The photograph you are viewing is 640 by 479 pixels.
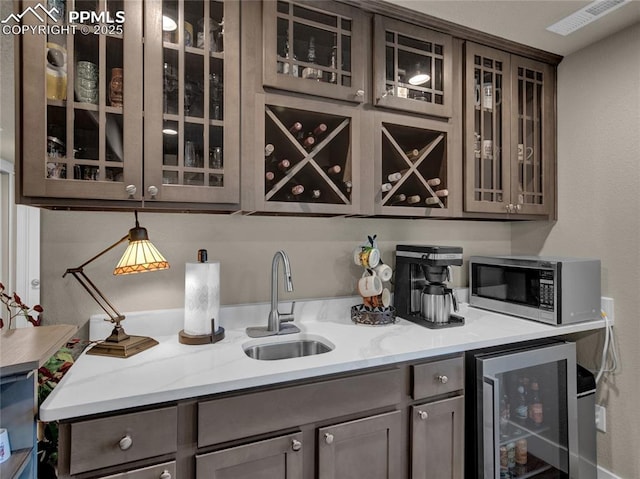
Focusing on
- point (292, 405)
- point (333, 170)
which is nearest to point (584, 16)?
point (333, 170)

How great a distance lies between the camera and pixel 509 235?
2.53 meters

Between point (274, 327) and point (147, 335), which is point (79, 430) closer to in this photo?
point (147, 335)

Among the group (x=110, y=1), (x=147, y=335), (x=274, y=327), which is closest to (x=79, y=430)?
(x=147, y=335)

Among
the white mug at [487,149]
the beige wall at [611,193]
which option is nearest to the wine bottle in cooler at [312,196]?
the white mug at [487,149]

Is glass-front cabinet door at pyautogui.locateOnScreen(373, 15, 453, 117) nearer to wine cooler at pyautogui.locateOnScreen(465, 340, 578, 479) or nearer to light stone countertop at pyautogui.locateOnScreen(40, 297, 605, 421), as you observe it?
light stone countertop at pyautogui.locateOnScreen(40, 297, 605, 421)

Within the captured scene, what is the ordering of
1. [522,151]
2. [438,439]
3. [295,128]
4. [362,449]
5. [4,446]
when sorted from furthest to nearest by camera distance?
[522,151] < [295,128] < [438,439] < [362,449] < [4,446]

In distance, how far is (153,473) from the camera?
1019mm

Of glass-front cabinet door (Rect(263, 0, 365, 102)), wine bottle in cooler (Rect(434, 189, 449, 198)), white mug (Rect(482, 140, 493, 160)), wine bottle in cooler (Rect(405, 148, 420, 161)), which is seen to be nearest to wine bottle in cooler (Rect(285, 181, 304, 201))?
glass-front cabinet door (Rect(263, 0, 365, 102))

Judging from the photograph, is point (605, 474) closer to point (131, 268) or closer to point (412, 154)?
point (412, 154)

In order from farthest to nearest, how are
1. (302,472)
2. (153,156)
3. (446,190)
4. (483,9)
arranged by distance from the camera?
(446,190)
(483,9)
(153,156)
(302,472)

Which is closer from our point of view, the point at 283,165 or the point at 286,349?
the point at 283,165

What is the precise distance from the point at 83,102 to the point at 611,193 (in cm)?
255

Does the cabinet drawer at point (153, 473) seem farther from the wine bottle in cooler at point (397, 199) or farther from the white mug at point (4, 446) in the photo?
the wine bottle in cooler at point (397, 199)

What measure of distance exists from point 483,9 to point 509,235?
1.48 m
